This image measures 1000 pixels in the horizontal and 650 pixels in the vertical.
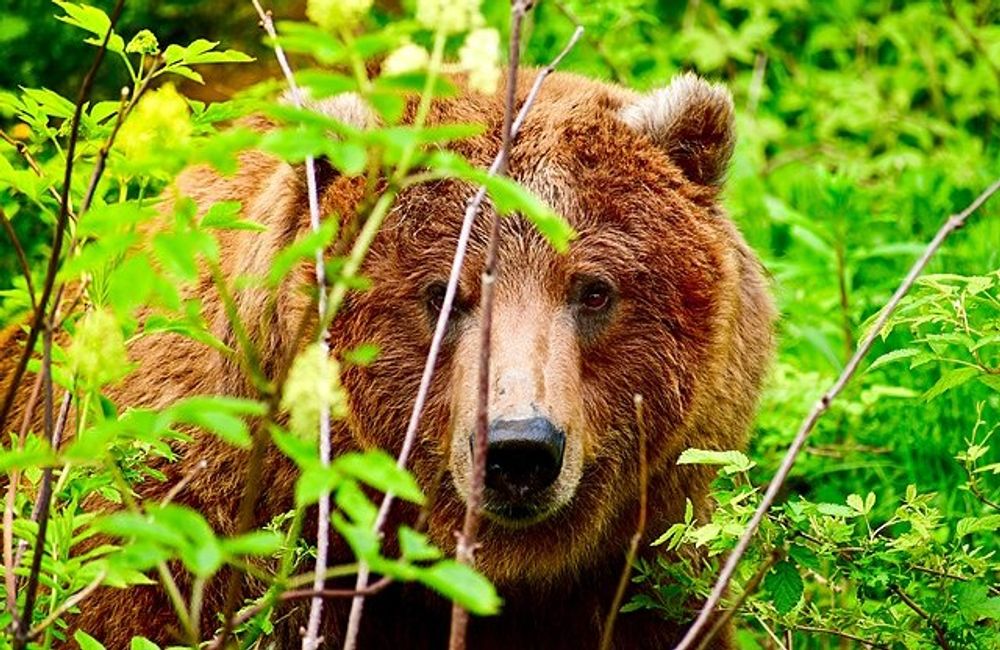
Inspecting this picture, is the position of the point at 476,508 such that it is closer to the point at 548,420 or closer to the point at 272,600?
the point at 272,600

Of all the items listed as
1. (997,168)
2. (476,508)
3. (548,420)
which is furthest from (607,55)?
(476,508)

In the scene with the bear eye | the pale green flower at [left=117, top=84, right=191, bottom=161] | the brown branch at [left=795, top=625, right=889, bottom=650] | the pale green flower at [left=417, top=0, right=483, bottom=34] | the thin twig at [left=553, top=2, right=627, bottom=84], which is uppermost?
the thin twig at [left=553, top=2, right=627, bottom=84]

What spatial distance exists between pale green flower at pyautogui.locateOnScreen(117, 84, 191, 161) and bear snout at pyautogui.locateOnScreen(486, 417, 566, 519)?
121cm

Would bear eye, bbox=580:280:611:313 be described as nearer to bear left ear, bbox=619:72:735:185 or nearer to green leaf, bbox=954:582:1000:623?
bear left ear, bbox=619:72:735:185

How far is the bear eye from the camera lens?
14.1 feet

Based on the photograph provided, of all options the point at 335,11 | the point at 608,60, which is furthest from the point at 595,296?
the point at 608,60

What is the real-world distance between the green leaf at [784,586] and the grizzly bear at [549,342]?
0.58 metres

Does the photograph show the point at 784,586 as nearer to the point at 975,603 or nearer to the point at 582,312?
the point at 975,603

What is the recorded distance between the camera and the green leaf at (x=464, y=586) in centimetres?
210

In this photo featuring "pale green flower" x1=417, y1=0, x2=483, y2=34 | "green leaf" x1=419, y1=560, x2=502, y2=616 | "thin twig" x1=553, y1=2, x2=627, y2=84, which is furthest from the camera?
"thin twig" x1=553, y1=2, x2=627, y2=84

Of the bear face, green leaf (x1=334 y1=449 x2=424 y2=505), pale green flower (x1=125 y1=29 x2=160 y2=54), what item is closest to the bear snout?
the bear face

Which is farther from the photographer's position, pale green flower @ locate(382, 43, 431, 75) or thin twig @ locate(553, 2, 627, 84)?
thin twig @ locate(553, 2, 627, 84)

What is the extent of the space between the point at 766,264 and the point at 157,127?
4.17 metres

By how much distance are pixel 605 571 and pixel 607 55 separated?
136 inches
